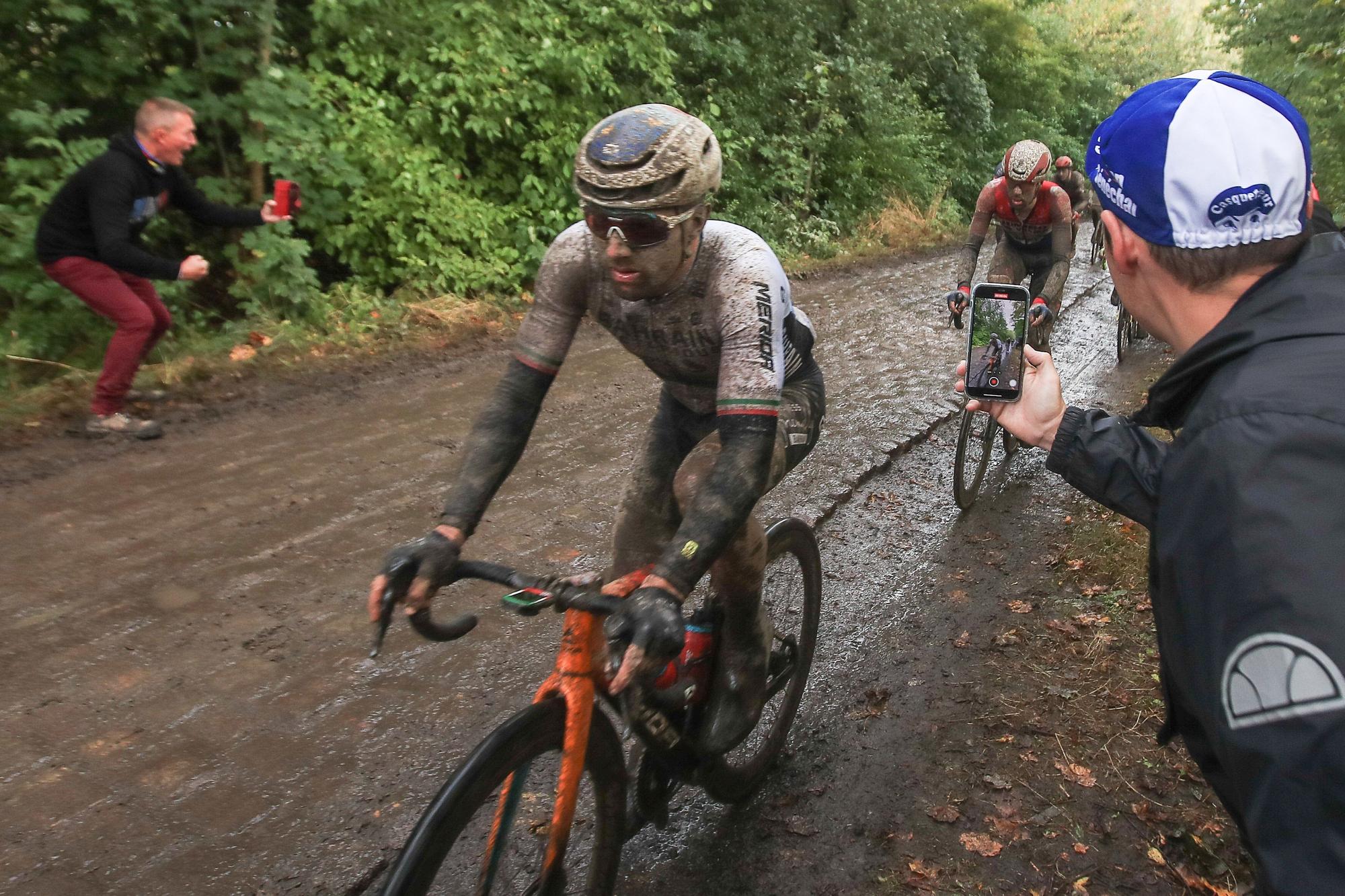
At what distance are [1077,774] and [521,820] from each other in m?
2.29

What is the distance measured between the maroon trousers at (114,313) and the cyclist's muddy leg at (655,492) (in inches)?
203

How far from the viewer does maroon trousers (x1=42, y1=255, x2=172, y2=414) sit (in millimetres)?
6648

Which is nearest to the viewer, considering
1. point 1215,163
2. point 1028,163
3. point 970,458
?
point 1215,163

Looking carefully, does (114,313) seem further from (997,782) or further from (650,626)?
(997,782)

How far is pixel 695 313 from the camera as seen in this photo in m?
2.82

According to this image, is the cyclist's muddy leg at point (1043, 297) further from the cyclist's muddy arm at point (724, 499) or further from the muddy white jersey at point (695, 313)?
the cyclist's muddy arm at point (724, 499)

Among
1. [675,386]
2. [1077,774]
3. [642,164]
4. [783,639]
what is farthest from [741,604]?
[1077,774]

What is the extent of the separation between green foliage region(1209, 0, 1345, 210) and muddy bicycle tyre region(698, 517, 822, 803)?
31.5 feet

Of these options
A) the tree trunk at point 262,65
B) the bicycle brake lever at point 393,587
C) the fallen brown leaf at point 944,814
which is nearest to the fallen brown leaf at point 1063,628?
the fallen brown leaf at point 944,814

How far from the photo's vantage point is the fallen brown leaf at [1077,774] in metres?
3.47

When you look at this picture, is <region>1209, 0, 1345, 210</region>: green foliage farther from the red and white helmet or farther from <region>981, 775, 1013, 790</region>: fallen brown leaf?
<region>981, 775, 1013, 790</region>: fallen brown leaf

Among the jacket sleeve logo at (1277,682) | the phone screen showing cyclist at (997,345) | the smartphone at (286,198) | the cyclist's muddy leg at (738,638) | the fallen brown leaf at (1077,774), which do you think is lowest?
the fallen brown leaf at (1077,774)

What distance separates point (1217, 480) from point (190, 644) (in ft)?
13.7

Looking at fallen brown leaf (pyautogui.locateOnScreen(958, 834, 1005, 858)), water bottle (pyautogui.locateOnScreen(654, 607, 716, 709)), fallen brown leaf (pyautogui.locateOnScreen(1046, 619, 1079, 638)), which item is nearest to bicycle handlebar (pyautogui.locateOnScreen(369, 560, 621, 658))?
water bottle (pyautogui.locateOnScreen(654, 607, 716, 709))
